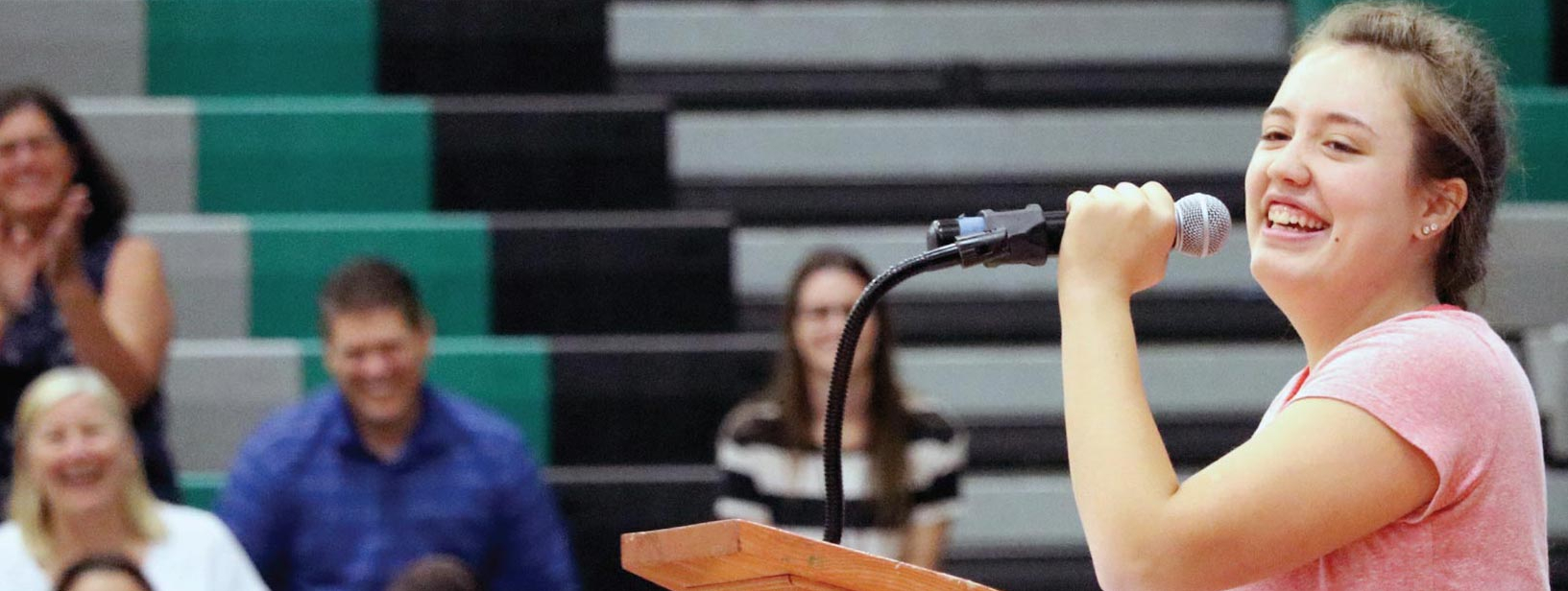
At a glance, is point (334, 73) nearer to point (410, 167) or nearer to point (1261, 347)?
point (410, 167)

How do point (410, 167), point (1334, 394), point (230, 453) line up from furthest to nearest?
1. point (410, 167)
2. point (230, 453)
3. point (1334, 394)

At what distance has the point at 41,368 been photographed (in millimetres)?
2783

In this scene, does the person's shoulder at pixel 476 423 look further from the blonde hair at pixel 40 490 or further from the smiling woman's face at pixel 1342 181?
the smiling woman's face at pixel 1342 181

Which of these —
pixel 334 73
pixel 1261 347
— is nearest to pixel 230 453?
pixel 334 73

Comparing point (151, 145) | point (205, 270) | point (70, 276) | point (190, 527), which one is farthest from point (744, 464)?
point (151, 145)

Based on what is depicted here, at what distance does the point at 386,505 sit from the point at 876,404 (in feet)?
2.36

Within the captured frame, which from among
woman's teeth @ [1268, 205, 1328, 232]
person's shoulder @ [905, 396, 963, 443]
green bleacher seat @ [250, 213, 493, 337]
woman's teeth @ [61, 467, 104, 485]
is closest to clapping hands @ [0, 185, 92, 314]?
woman's teeth @ [61, 467, 104, 485]

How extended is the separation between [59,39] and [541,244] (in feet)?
3.74

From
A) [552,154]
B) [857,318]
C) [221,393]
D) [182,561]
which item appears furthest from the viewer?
[552,154]

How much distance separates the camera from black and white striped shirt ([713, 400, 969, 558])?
2.71 m

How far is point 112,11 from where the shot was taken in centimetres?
384

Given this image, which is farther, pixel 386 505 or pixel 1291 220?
pixel 386 505

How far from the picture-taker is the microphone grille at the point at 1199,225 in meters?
1.02

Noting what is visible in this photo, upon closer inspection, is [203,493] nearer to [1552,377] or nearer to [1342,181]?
[1552,377]
